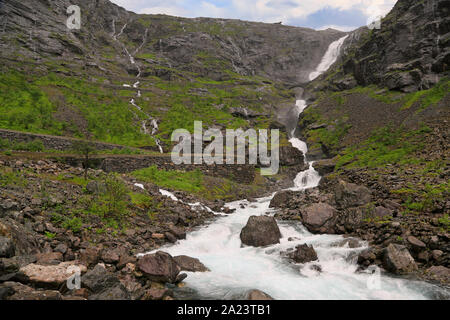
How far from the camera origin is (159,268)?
9.66 metres

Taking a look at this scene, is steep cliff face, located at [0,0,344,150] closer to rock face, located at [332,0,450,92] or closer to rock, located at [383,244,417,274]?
rock face, located at [332,0,450,92]

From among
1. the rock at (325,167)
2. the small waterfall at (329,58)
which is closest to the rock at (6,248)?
the rock at (325,167)

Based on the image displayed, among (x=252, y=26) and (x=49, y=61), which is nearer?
(x=49, y=61)

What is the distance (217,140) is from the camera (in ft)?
162

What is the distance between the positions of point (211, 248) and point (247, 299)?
6.86 m

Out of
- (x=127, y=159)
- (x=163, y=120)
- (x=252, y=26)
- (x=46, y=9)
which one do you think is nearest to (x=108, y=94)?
(x=163, y=120)

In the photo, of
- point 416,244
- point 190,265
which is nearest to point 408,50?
point 416,244

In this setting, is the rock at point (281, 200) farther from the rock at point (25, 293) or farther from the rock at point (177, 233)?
the rock at point (25, 293)

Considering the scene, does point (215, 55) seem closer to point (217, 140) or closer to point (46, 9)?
point (46, 9)

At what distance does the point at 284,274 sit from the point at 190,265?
4.14 metres

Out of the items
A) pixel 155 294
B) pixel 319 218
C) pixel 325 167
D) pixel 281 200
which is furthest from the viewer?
pixel 325 167

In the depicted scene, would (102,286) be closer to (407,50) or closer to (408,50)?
(408,50)

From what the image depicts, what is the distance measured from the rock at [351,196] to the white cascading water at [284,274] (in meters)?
3.29

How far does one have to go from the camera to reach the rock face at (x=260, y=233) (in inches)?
579
